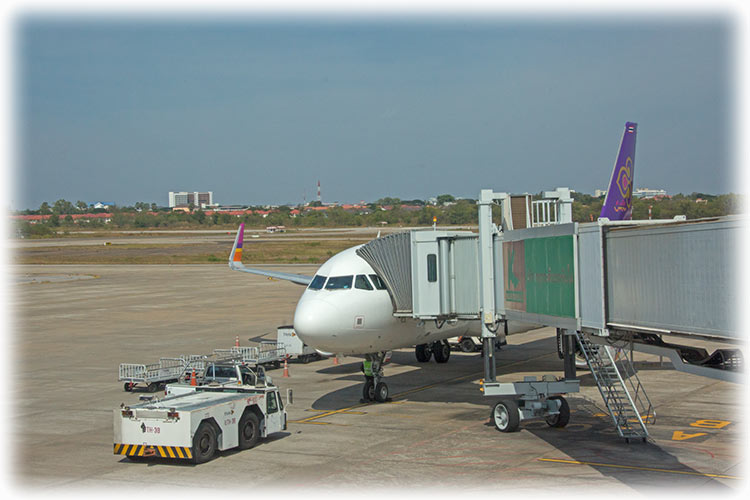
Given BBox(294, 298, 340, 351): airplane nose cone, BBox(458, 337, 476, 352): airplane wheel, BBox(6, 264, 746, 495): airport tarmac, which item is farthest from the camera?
BBox(458, 337, 476, 352): airplane wheel

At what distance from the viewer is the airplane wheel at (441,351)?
35.8 meters

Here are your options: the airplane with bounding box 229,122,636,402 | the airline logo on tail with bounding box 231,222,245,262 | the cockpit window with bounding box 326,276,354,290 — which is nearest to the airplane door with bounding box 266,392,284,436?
the airplane with bounding box 229,122,636,402

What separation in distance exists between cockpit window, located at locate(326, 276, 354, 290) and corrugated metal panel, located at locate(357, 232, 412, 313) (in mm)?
1010

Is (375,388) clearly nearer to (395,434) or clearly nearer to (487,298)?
(395,434)

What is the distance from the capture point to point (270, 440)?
22453 mm

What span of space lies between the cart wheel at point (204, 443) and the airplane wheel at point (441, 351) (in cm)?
1673

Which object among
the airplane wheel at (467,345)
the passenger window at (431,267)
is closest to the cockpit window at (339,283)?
the passenger window at (431,267)

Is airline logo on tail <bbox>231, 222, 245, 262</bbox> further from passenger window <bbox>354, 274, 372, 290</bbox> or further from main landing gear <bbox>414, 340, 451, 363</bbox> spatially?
passenger window <bbox>354, 274, 372, 290</bbox>

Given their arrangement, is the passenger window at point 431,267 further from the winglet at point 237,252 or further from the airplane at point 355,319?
the winglet at point 237,252

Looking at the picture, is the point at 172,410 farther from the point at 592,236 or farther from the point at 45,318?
the point at 45,318

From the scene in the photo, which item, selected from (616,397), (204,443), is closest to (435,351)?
(616,397)

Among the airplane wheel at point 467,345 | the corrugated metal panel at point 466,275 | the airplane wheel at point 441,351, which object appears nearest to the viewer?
the corrugated metal panel at point 466,275

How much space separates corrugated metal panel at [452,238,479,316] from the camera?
2412 centimetres

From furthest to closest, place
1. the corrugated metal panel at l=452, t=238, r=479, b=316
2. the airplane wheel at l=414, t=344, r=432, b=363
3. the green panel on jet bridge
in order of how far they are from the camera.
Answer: the airplane wheel at l=414, t=344, r=432, b=363 < the corrugated metal panel at l=452, t=238, r=479, b=316 < the green panel on jet bridge
